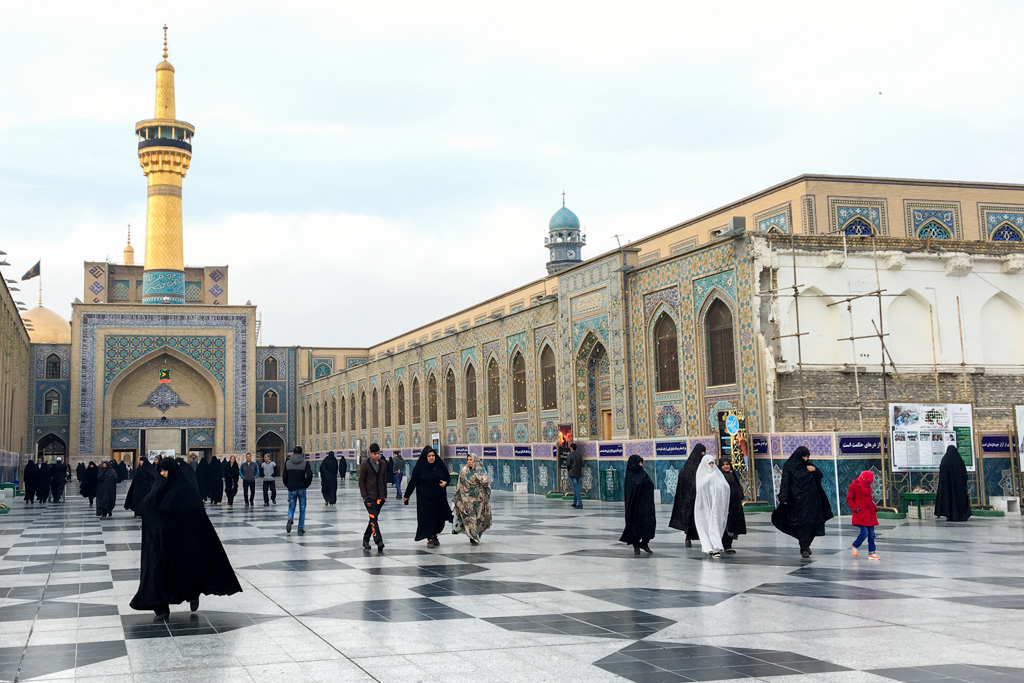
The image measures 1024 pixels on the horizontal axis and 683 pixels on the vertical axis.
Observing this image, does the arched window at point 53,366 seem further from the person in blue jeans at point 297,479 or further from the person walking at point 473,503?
the person walking at point 473,503

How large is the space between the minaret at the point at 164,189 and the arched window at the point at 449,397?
17.1m

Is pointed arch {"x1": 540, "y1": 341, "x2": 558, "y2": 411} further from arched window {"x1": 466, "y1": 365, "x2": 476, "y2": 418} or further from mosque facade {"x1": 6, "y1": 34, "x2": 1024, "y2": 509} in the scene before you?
arched window {"x1": 466, "y1": 365, "x2": 476, "y2": 418}

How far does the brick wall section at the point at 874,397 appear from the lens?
1584 centimetres

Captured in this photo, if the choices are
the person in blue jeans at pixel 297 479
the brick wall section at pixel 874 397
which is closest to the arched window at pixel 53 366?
the person in blue jeans at pixel 297 479

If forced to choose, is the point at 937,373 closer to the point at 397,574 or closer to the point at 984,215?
the point at 984,215

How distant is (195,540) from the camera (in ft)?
21.5

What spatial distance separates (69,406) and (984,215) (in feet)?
116

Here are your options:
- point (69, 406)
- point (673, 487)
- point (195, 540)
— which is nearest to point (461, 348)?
point (673, 487)

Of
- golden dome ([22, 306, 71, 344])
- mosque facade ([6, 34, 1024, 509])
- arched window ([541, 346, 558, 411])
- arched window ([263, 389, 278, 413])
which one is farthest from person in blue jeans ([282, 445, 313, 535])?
golden dome ([22, 306, 71, 344])

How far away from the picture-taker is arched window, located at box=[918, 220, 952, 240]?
834 inches

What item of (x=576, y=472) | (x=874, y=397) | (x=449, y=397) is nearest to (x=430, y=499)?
(x=576, y=472)

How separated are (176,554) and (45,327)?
49.9 m

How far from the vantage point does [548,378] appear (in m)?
24.2

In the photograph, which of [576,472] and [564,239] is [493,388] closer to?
[576,472]
